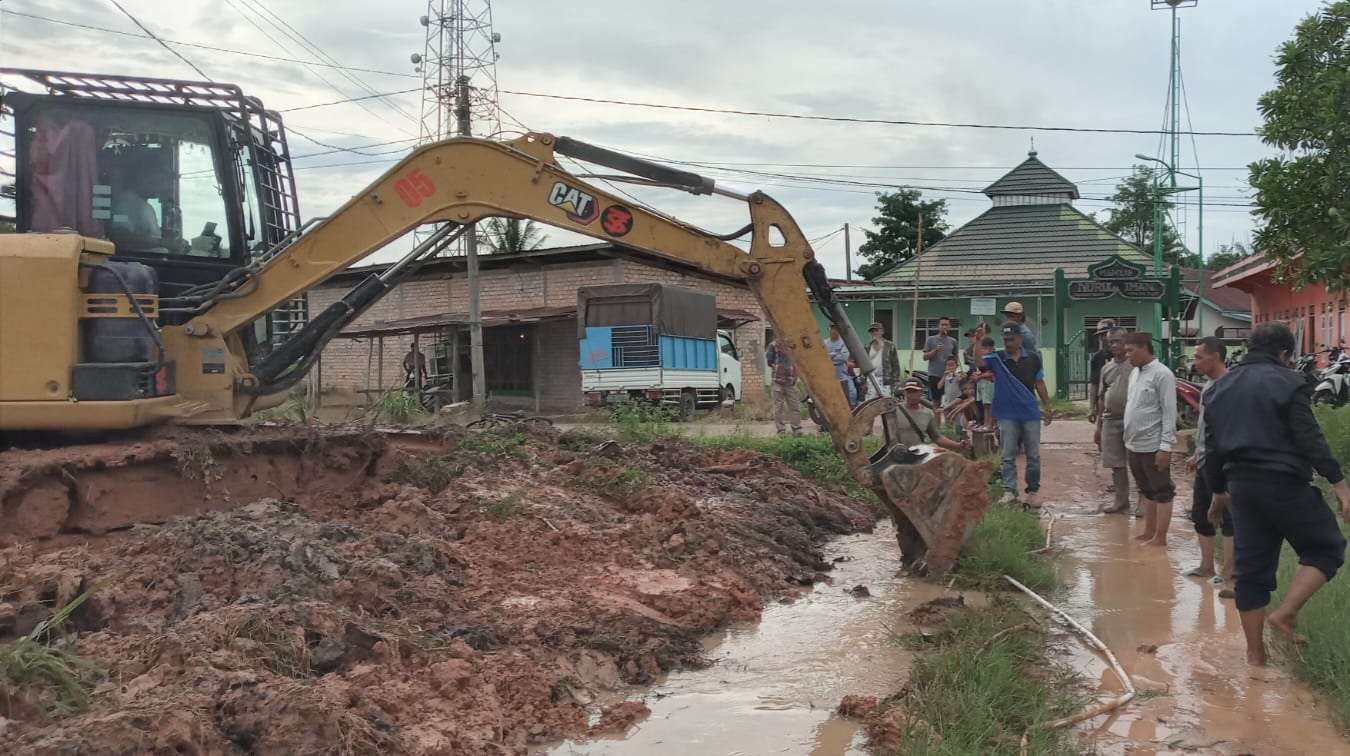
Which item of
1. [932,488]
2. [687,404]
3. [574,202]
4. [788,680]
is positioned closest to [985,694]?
[788,680]

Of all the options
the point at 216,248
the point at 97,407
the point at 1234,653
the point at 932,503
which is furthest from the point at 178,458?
the point at 1234,653

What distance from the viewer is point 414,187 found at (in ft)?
27.1

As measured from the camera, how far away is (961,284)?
27.8m

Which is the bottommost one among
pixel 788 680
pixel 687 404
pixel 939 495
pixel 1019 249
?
pixel 788 680

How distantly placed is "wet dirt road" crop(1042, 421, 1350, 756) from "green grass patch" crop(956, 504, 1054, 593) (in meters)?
0.19

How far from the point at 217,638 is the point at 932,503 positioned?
15.4 feet

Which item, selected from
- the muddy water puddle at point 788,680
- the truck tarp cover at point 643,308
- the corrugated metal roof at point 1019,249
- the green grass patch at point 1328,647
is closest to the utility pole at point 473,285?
the truck tarp cover at point 643,308

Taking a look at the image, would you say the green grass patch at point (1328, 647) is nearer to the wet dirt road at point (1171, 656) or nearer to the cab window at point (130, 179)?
the wet dirt road at point (1171, 656)

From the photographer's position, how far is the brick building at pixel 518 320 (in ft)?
85.8

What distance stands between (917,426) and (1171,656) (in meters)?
2.55

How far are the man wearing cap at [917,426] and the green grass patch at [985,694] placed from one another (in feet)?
7.13

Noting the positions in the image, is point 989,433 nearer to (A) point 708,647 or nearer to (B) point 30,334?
(A) point 708,647

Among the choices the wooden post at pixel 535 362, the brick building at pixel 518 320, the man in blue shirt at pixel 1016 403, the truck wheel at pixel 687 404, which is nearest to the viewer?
the man in blue shirt at pixel 1016 403

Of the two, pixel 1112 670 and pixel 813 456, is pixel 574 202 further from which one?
pixel 813 456
